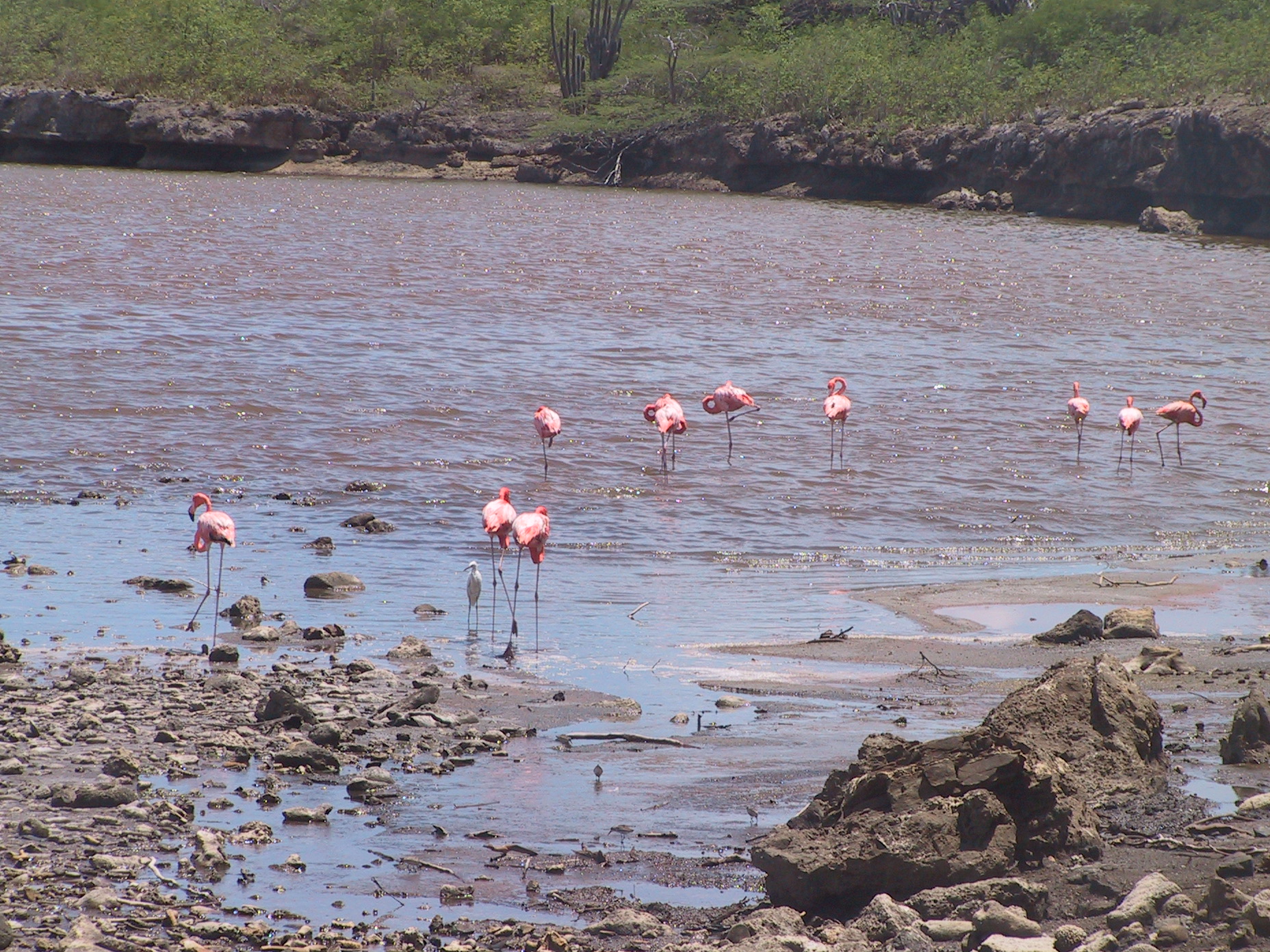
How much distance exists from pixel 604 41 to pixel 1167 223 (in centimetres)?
2946

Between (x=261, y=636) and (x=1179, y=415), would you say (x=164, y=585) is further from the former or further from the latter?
(x=1179, y=415)

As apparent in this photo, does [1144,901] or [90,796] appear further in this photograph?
[90,796]

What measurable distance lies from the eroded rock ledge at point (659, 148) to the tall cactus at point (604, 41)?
6.18 meters

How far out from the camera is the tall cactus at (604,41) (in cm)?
5903

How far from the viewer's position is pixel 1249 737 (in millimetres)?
4777

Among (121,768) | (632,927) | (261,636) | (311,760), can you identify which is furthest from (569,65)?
(632,927)

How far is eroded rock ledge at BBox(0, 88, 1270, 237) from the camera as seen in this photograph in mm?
41688

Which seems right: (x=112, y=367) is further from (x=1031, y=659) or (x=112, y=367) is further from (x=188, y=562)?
(x=1031, y=659)

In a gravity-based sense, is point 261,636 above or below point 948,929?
below

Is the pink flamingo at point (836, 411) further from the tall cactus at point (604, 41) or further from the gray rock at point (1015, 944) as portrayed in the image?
the tall cactus at point (604, 41)

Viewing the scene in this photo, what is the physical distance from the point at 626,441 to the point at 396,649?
631 centimetres

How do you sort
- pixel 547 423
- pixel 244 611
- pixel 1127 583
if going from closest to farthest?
pixel 244 611 → pixel 1127 583 → pixel 547 423

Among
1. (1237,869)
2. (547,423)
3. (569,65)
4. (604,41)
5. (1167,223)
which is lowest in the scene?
(1237,869)

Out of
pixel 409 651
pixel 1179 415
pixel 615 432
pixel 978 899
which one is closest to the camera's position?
pixel 978 899
